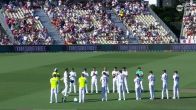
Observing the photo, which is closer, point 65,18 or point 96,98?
point 96,98

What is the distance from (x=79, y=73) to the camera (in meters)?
44.5

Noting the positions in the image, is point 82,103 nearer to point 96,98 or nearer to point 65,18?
point 96,98

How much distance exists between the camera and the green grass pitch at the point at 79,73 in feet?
101

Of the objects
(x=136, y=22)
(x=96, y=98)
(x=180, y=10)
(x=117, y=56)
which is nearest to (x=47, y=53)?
(x=117, y=56)

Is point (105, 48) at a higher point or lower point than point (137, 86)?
higher

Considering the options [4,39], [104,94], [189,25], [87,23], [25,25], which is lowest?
[104,94]

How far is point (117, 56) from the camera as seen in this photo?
5981cm

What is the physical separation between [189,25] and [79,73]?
29641 mm

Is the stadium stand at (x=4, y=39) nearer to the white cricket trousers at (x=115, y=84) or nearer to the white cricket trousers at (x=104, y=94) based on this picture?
the white cricket trousers at (x=115, y=84)

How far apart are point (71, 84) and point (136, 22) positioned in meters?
38.7

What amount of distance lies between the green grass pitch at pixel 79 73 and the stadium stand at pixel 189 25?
4612 millimetres

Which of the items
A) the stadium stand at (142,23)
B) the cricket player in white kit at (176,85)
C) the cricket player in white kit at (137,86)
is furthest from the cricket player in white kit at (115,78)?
the stadium stand at (142,23)

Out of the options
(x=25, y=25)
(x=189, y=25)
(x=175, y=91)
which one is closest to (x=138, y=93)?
(x=175, y=91)

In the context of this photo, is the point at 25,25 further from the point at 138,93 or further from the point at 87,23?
the point at 138,93
